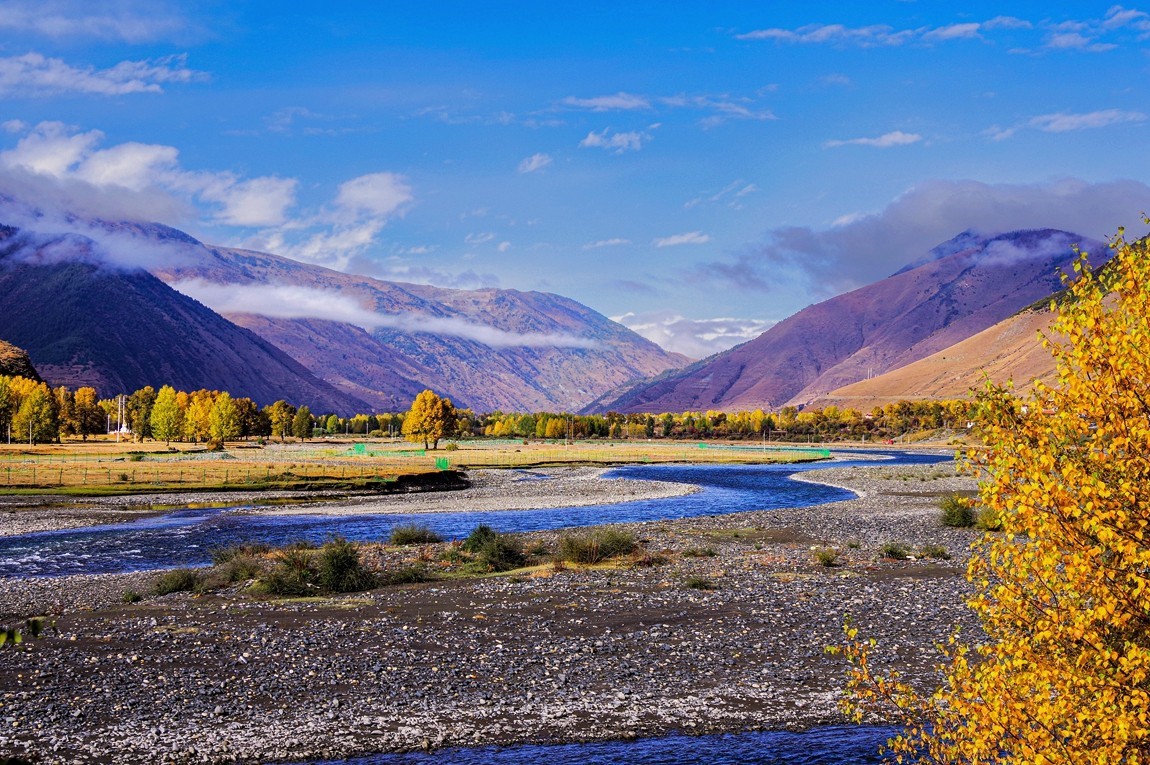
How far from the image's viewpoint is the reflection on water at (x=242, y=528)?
41969mm

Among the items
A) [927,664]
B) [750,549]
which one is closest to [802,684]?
[927,664]

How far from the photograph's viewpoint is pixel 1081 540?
7.76m

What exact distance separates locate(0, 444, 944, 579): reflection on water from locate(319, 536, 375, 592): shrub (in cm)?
1160

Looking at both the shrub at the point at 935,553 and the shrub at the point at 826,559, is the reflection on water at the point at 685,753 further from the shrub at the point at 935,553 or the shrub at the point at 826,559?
the shrub at the point at 935,553

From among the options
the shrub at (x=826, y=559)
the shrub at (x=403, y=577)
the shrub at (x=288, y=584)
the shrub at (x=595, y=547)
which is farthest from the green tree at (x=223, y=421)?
the shrub at (x=826, y=559)

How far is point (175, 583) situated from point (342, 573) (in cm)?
597

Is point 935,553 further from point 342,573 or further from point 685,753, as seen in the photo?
point 685,753

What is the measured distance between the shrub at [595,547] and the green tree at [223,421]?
467 feet

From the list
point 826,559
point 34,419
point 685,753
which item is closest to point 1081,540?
point 685,753

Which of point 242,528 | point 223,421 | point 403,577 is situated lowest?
point 242,528

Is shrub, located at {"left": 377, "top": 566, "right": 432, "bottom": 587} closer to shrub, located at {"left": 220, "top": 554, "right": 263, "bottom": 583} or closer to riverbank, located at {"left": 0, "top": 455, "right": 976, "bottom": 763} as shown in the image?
riverbank, located at {"left": 0, "top": 455, "right": 976, "bottom": 763}

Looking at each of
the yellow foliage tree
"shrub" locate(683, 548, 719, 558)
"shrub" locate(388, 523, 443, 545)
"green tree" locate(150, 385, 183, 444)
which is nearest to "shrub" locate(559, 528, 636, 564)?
"shrub" locate(683, 548, 719, 558)

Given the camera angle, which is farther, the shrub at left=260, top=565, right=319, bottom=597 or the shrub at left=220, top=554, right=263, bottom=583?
the shrub at left=220, top=554, right=263, bottom=583

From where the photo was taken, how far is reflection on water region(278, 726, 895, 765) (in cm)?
1653
